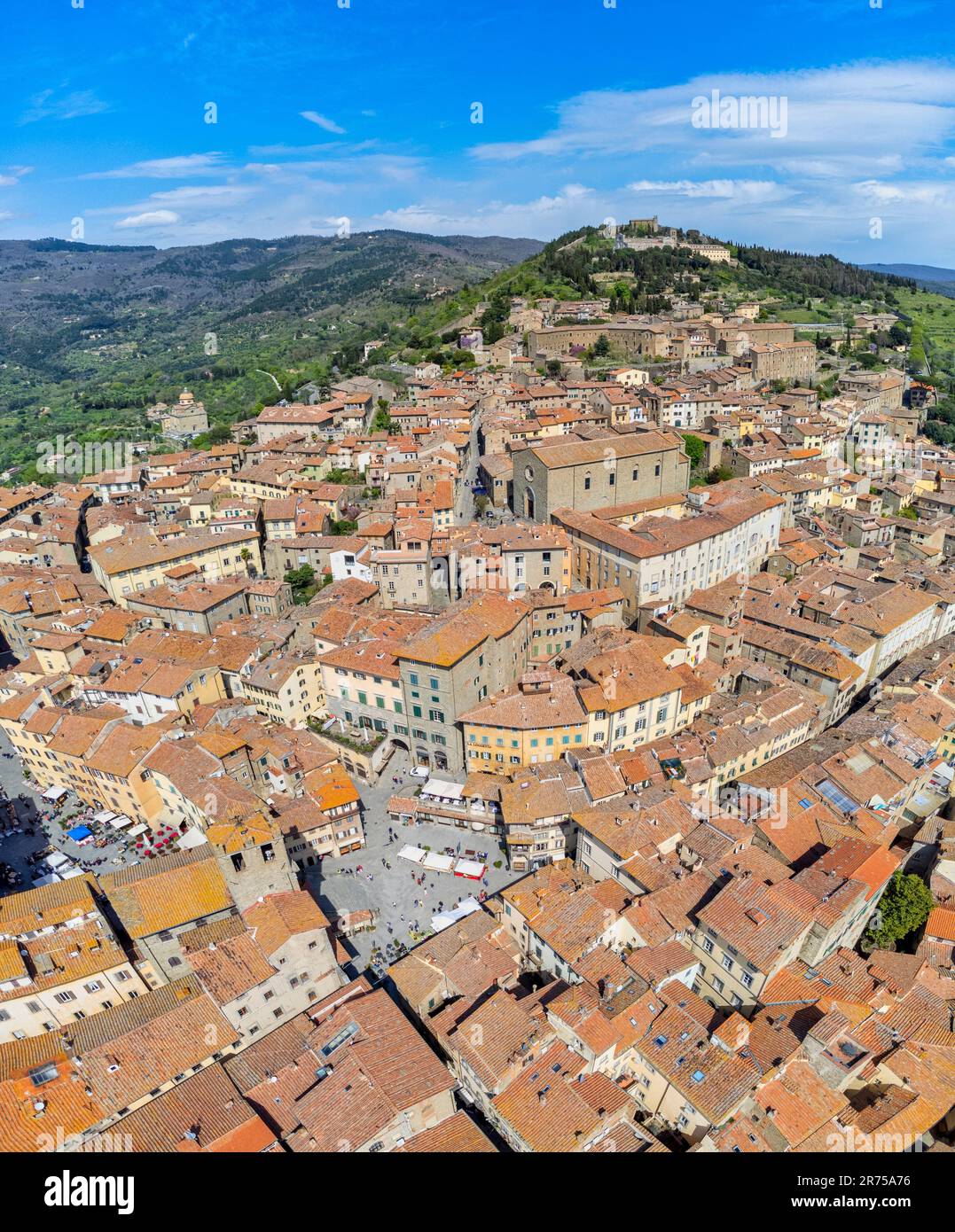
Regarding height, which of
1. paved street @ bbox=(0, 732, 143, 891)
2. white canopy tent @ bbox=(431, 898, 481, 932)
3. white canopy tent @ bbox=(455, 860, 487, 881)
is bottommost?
white canopy tent @ bbox=(431, 898, 481, 932)

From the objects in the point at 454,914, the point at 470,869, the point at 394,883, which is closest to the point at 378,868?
the point at 394,883

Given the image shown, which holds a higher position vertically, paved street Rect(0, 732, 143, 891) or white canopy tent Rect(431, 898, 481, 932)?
paved street Rect(0, 732, 143, 891)

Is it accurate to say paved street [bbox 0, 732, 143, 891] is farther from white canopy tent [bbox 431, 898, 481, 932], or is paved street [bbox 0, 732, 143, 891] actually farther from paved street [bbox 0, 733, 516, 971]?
white canopy tent [bbox 431, 898, 481, 932]

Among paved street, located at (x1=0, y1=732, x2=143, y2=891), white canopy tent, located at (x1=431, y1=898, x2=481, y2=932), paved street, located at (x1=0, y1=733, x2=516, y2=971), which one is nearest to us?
white canopy tent, located at (x1=431, y1=898, x2=481, y2=932)

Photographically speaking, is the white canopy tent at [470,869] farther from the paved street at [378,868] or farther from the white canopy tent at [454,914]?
the white canopy tent at [454,914]

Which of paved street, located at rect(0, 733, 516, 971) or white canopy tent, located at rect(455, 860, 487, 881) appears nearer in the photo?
paved street, located at rect(0, 733, 516, 971)

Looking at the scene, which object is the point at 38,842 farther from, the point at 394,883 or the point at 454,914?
the point at 454,914

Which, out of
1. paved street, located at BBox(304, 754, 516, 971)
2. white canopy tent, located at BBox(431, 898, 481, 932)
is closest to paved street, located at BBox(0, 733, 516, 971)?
paved street, located at BBox(304, 754, 516, 971)

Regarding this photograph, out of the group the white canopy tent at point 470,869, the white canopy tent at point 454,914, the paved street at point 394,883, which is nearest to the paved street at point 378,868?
the paved street at point 394,883

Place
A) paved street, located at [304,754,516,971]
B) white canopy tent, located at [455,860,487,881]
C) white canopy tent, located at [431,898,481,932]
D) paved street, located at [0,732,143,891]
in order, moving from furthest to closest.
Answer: paved street, located at [0,732,143,891] → white canopy tent, located at [455,860,487,881] → paved street, located at [304,754,516,971] → white canopy tent, located at [431,898,481,932]
